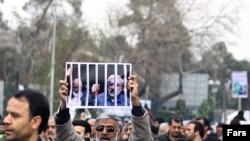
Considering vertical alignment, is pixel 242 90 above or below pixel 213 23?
below

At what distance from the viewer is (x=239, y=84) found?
23953 mm

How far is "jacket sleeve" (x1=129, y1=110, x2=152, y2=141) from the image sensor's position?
6266 millimetres

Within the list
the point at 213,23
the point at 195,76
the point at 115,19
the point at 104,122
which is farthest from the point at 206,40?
the point at 104,122

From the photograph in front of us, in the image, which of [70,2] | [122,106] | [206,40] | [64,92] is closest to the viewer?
[64,92]

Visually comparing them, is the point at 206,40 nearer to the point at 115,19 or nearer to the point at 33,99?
the point at 115,19

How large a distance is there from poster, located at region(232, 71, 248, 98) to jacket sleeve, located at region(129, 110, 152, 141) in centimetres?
1718

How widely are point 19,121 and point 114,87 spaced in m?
2.21

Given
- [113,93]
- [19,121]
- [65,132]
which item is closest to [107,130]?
[113,93]

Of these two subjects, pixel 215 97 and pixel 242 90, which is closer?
pixel 242 90

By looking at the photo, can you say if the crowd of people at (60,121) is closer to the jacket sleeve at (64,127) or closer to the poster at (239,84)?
the jacket sleeve at (64,127)

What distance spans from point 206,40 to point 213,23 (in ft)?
3.46

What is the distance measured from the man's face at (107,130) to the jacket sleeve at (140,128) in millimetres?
420

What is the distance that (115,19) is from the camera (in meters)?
44.3

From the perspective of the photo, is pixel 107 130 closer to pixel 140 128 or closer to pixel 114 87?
pixel 114 87
